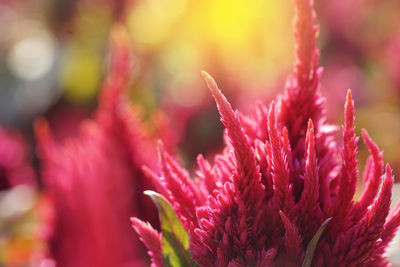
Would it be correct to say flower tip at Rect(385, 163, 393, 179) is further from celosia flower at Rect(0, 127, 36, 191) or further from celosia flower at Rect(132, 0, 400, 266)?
celosia flower at Rect(0, 127, 36, 191)

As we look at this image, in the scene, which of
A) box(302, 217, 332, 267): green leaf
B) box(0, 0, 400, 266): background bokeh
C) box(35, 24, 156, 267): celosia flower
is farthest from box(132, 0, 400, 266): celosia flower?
box(0, 0, 400, 266): background bokeh

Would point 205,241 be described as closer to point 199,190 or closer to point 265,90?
point 199,190

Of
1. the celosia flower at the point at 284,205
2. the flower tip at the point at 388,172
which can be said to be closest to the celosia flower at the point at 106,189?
the celosia flower at the point at 284,205

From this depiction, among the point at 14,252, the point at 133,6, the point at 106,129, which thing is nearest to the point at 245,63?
the point at 133,6

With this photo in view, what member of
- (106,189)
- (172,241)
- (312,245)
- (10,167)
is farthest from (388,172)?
(10,167)

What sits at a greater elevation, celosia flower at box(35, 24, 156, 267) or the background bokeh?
the background bokeh

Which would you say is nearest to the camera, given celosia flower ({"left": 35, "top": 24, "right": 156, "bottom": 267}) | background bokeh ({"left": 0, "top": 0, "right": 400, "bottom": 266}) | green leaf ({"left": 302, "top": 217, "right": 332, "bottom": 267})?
green leaf ({"left": 302, "top": 217, "right": 332, "bottom": 267})

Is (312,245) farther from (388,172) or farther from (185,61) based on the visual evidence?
(185,61)
